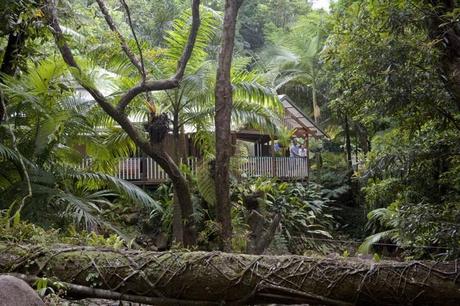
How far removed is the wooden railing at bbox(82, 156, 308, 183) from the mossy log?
6791mm

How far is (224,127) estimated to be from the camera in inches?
311

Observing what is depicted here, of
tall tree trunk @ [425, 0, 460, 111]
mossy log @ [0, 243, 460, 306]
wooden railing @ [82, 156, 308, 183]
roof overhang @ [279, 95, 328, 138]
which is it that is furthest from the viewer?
roof overhang @ [279, 95, 328, 138]

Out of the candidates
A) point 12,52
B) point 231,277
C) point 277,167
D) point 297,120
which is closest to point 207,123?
point 12,52

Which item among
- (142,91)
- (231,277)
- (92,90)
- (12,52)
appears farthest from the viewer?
(142,91)

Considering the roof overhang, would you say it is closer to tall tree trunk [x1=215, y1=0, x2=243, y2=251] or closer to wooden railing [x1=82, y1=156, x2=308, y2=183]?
wooden railing [x1=82, y1=156, x2=308, y2=183]

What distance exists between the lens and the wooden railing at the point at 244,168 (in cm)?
1426

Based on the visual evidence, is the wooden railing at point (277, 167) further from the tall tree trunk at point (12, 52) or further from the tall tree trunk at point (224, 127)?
the tall tree trunk at point (12, 52)

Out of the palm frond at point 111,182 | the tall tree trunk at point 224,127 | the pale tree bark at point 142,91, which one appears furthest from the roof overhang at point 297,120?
the pale tree bark at point 142,91

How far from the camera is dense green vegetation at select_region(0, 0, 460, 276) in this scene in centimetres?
513

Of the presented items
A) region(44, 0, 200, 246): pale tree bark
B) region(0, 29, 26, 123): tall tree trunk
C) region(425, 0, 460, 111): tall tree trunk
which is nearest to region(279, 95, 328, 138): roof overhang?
region(44, 0, 200, 246): pale tree bark

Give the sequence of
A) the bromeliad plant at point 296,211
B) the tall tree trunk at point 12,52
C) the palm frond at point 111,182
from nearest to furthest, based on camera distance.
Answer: the tall tree trunk at point 12,52 < the palm frond at point 111,182 < the bromeliad plant at point 296,211

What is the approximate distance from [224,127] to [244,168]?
783 centimetres

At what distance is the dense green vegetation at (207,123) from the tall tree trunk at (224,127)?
15 cm

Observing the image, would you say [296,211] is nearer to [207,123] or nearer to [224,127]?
[207,123]
